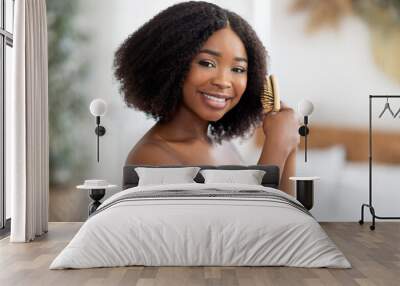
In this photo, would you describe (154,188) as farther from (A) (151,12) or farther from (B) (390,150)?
(B) (390,150)

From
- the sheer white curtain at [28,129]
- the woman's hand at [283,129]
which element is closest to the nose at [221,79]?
the woman's hand at [283,129]

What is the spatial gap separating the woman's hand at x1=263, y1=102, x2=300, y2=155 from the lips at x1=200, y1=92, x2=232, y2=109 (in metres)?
0.56

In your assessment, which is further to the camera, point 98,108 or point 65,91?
point 65,91

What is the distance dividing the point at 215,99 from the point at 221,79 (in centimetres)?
25

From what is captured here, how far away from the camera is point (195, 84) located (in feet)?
24.1

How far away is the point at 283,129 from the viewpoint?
25.2 feet

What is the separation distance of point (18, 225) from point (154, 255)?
81.7 inches

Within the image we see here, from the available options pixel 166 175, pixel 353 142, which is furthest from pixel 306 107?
pixel 166 175

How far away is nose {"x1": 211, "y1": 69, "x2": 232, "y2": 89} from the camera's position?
24.2ft

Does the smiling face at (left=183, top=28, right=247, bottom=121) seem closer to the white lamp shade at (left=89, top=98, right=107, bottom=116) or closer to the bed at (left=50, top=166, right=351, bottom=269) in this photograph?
the white lamp shade at (left=89, top=98, right=107, bottom=116)

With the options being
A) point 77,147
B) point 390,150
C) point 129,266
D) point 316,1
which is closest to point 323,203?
point 390,150

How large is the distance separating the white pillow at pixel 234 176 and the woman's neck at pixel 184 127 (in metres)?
0.61

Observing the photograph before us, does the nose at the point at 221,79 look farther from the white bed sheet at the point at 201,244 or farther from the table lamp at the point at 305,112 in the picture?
the white bed sheet at the point at 201,244

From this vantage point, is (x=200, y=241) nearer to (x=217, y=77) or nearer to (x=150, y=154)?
(x=150, y=154)
